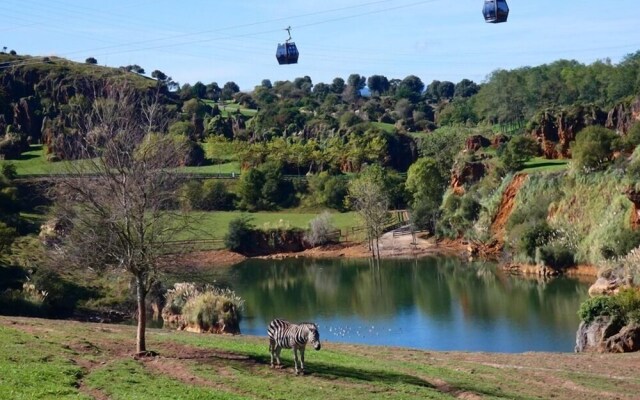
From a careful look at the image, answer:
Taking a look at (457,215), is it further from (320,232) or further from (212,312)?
(212,312)

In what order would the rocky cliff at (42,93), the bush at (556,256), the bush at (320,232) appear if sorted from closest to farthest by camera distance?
1. the bush at (556,256)
2. the bush at (320,232)
3. the rocky cliff at (42,93)

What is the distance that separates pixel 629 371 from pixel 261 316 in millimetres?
27278

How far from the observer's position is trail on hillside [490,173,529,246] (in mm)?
81438

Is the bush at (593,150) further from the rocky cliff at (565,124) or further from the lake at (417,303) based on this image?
the rocky cliff at (565,124)

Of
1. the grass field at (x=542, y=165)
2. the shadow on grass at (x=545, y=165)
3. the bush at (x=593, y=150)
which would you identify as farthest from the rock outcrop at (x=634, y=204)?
the shadow on grass at (x=545, y=165)

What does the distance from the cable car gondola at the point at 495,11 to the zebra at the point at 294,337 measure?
1423 centimetres

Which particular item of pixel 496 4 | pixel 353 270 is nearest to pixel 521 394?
pixel 496 4

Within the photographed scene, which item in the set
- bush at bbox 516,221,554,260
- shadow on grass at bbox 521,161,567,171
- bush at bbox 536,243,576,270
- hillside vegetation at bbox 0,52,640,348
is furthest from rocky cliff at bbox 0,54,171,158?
bush at bbox 536,243,576,270

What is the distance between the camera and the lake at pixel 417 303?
4253cm

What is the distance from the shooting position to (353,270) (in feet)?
251

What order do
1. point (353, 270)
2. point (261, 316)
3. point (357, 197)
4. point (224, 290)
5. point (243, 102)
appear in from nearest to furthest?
point (224, 290) < point (261, 316) < point (353, 270) < point (357, 197) < point (243, 102)

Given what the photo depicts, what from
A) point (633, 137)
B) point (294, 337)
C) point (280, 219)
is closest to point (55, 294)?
point (294, 337)

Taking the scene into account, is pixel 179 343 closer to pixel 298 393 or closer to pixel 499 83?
pixel 298 393

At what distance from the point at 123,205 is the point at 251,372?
5469 mm
